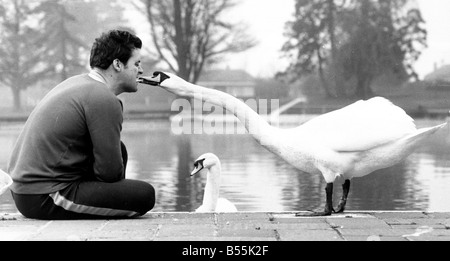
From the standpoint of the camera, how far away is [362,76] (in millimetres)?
12125

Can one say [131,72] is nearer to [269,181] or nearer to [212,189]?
[212,189]

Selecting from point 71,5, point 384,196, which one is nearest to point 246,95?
point 384,196

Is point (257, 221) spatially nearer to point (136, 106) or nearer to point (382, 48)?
point (382, 48)

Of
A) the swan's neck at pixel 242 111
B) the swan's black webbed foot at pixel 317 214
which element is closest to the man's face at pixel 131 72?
the swan's neck at pixel 242 111

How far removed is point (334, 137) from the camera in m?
4.57

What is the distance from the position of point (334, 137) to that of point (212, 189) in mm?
1737

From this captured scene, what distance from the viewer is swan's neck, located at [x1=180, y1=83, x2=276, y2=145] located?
4629 millimetres

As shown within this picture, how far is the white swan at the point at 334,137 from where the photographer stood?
14.9ft

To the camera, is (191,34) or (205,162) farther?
(191,34)

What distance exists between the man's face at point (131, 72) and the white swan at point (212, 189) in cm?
181

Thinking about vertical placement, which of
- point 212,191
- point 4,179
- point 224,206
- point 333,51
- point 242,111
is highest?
point 333,51

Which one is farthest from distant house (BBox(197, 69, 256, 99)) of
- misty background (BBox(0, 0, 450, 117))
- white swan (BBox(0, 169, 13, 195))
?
white swan (BBox(0, 169, 13, 195))

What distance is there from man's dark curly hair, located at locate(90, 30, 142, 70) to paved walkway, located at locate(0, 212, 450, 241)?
727mm

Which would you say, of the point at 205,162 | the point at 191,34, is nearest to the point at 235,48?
the point at 191,34
